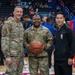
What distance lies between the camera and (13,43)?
17.3ft

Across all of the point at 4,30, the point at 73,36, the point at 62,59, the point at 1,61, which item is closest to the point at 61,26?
the point at 73,36

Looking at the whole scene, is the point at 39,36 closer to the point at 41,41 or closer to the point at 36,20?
the point at 41,41

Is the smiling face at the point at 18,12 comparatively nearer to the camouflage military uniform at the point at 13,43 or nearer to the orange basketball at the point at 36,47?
the camouflage military uniform at the point at 13,43

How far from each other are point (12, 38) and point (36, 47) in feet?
1.77

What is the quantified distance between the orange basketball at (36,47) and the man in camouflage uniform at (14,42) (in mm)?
246

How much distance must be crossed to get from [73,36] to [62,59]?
50cm

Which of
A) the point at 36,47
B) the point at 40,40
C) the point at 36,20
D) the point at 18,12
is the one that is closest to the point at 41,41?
the point at 40,40

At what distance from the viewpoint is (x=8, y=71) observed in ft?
17.4

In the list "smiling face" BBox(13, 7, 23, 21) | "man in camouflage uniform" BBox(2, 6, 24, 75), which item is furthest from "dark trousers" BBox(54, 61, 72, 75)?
"smiling face" BBox(13, 7, 23, 21)

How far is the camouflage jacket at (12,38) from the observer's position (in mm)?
5141

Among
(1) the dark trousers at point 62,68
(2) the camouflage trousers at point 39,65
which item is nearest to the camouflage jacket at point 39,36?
(2) the camouflage trousers at point 39,65

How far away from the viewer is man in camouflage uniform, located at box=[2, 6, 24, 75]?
5.15 metres

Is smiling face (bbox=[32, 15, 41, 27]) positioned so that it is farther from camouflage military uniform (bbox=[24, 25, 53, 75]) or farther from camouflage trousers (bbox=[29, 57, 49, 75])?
camouflage trousers (bbox=[29, 57, 49, 75])

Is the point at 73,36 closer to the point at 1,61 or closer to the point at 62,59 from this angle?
the point at 62,59
